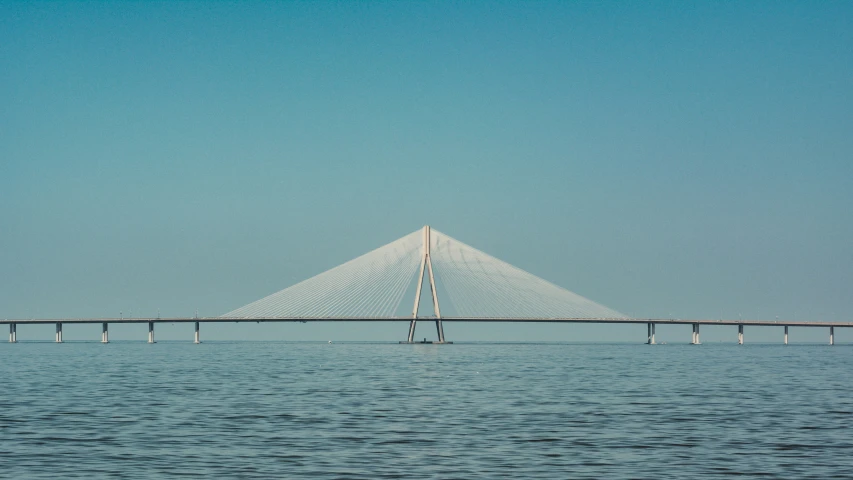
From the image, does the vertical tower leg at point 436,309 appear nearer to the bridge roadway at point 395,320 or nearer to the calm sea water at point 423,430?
the bridge roadway at point 395,320

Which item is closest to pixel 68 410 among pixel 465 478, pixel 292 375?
pixel 465 478

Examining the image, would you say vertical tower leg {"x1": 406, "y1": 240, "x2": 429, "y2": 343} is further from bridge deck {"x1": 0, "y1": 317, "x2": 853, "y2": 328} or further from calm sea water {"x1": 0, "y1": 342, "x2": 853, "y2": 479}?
calm sea water {"x1": 0, "y1": 342, "x2": 853, "y2": 479}

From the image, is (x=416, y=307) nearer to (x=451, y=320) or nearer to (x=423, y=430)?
(x=451, y=320)

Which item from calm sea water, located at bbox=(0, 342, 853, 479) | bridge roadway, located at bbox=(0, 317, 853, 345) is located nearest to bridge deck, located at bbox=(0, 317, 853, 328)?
bridge roadway, located at bbox=(0, 317, 853, 345)

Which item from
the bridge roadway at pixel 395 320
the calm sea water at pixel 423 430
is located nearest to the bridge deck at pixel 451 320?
the bridge roadway at pixel 395 320

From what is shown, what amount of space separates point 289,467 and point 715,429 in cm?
1323

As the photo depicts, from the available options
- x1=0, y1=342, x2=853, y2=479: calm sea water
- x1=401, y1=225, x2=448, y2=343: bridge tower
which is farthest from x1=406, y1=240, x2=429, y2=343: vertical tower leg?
x1=0, y1=342, x2=853, y2=479: calm sea water

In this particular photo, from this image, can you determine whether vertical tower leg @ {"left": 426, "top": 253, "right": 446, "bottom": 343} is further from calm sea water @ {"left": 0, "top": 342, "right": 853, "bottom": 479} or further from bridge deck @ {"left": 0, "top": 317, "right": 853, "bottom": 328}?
calm sea water @ {"left": 0, "top": 342, "right": 853, "bottom": 479}

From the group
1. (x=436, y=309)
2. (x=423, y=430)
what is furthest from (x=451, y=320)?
(x=423, y=430)

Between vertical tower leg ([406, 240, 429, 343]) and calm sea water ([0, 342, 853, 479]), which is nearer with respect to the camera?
calm sea water ([0, 342, 853, 479])

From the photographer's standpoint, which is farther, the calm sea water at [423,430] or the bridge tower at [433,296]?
the bridge tower at [433,296]

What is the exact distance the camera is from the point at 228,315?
157250mm

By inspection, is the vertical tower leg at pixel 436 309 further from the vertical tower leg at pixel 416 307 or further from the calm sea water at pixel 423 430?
the calm sea water at pixel 423 430

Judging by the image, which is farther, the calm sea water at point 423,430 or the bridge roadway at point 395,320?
the bridge roadway at point 395,320
